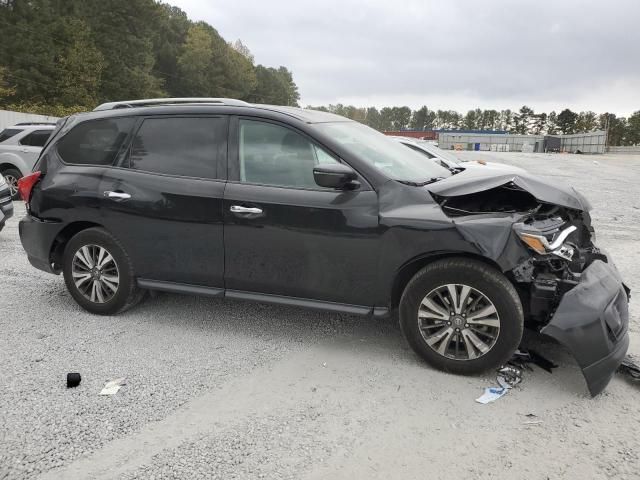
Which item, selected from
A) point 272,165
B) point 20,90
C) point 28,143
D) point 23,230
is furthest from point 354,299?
point 20,90

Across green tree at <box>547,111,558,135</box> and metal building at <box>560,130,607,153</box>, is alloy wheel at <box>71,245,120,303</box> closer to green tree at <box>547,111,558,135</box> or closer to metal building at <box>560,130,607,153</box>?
metal building at <box>560,130,607,153</box>

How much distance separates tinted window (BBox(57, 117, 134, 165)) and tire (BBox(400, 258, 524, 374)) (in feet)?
9.23

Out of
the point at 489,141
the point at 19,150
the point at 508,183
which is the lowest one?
the point at 489,141

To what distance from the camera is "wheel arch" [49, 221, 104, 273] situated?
4672 mm

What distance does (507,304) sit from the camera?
10.9ft

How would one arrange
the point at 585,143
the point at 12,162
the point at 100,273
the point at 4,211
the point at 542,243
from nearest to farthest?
the point at 542,243 < the point at 100,273 < the point at 4,211 < the point at 12,162 < the point at 585,143

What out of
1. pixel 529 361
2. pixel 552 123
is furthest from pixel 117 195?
pixel 552 123

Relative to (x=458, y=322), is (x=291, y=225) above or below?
above

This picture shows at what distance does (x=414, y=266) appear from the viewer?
3.64 m

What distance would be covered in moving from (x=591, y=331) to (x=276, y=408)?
6.39 feet

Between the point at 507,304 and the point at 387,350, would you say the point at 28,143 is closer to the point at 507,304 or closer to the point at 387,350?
the point at 387,350

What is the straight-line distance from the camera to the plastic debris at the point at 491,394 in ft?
10.7

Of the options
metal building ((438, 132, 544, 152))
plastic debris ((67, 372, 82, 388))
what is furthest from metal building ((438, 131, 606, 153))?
plastic debris ((67, 372, 82, 388))

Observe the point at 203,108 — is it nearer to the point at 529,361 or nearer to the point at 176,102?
the point at 176,102
